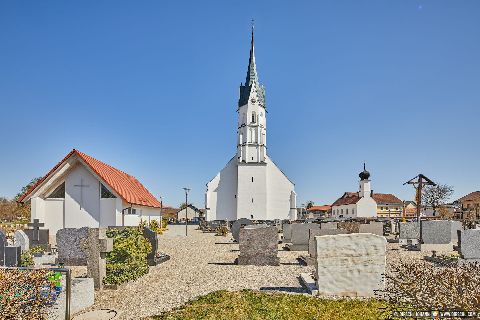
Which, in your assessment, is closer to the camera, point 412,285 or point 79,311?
point 412,285

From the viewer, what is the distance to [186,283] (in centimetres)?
1195

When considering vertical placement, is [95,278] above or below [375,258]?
below

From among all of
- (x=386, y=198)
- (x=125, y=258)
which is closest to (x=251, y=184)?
(x=386, y=198)

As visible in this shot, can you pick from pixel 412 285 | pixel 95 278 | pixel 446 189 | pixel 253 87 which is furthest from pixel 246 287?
pixel 446 189

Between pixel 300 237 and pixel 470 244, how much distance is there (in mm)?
8712

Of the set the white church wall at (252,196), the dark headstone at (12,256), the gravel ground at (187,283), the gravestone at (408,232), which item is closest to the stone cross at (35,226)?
the dark headstone at (12,256)

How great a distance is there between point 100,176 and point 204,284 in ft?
41.5

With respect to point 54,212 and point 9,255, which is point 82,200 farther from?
point 9,255

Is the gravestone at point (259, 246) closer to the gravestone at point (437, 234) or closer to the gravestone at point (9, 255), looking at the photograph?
the gravestone at point (9, 255)

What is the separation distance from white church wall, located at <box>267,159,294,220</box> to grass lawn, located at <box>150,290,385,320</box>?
48.1 metres

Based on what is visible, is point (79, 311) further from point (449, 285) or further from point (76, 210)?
point (76, 210)

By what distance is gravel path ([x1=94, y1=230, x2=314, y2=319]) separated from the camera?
9.45m

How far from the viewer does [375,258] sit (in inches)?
399

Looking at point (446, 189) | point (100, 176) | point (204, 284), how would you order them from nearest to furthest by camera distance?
1. point (204, 284)
2. point (100, 176)
3. point (446, 189)
